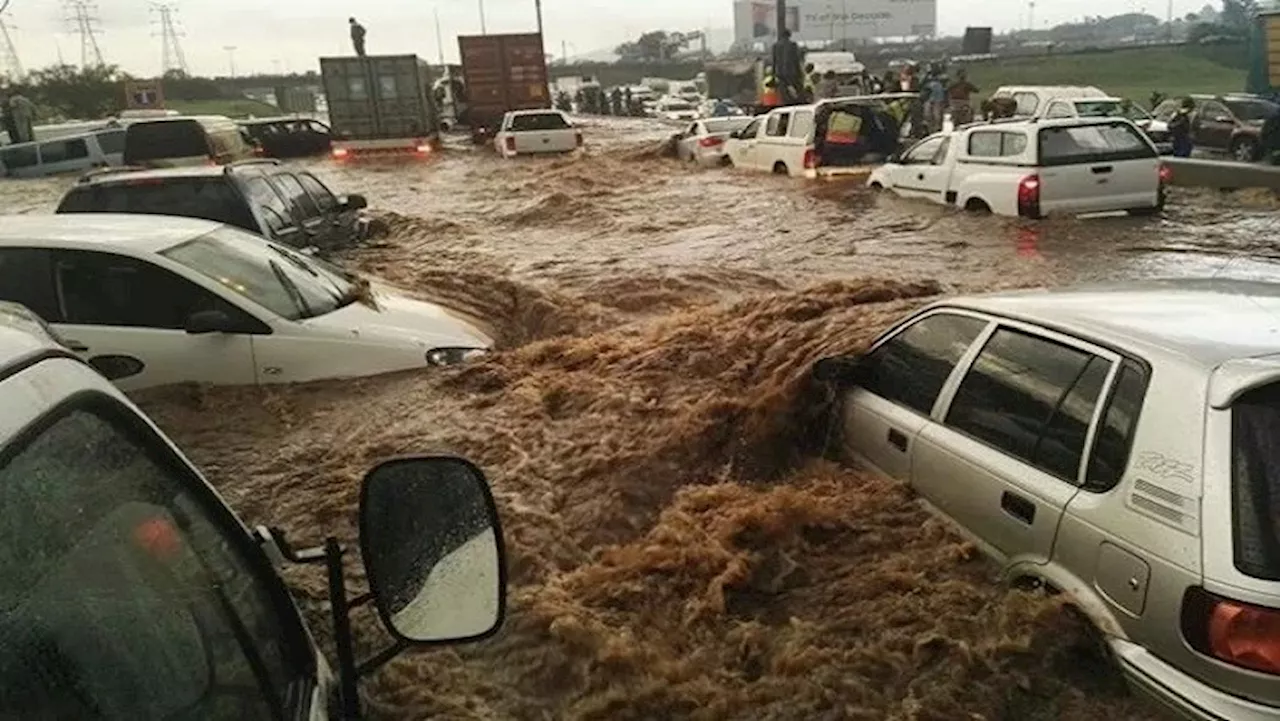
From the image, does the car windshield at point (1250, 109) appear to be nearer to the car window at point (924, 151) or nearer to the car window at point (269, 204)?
the car window at point (924, 151)

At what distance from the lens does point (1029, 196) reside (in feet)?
37.8

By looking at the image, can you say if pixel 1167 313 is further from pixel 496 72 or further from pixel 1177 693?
pixel 496 72

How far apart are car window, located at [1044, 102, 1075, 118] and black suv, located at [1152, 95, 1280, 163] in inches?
127

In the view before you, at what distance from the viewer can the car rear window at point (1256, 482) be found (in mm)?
2488

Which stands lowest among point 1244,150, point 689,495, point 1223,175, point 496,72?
point 1244,150

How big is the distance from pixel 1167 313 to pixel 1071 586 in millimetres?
985

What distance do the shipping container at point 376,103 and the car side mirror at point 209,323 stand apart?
24.1 meters

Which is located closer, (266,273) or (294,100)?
(266,273)

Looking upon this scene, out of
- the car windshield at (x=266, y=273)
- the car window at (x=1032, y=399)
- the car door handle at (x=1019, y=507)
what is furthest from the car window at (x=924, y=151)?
the car door handle at (x=1019, y=507)

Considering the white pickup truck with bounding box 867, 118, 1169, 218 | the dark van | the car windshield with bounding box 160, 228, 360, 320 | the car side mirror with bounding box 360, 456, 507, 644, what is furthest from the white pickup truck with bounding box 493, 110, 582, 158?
the car side mirror with bounding box 360, 456, 507, 644

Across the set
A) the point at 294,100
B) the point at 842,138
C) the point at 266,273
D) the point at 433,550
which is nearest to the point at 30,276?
the point at 266,273

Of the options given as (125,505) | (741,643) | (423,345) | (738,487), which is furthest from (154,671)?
(423,345)

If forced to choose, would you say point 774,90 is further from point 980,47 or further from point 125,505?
point 980,47

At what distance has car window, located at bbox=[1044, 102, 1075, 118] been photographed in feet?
64.2
